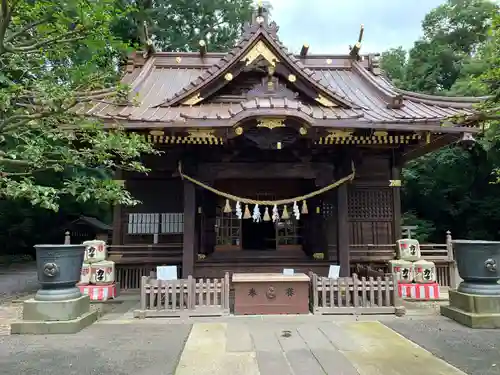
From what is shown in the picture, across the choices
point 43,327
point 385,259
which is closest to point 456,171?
point 385,259

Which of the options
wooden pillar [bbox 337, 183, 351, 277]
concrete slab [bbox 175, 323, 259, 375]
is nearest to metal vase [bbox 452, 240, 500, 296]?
wooden pillar [bbox 337, 183, 351, 277]

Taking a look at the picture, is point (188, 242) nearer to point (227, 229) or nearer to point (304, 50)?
point (227, 229)

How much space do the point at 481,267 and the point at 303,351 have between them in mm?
3931

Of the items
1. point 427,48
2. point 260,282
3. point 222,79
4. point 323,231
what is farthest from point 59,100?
point 427,48

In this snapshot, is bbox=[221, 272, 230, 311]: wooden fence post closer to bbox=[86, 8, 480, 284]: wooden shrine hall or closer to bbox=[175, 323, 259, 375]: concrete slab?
bbox=[175, 323, 259, 375]: concrete slab

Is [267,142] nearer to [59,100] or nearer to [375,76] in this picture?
[59,100]

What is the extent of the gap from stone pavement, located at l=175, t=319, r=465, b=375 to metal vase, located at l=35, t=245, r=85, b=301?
2533mm

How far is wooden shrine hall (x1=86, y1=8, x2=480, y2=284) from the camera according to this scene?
9.04m

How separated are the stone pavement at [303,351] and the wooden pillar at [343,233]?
241cm

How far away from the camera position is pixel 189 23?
30.5 meters

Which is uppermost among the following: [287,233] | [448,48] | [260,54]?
[448,48]

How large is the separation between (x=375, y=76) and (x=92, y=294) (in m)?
12.2

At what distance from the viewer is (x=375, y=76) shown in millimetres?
14086

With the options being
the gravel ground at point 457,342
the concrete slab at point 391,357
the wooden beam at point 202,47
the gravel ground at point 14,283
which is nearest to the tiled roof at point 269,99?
the wooden beam at point 202,47
